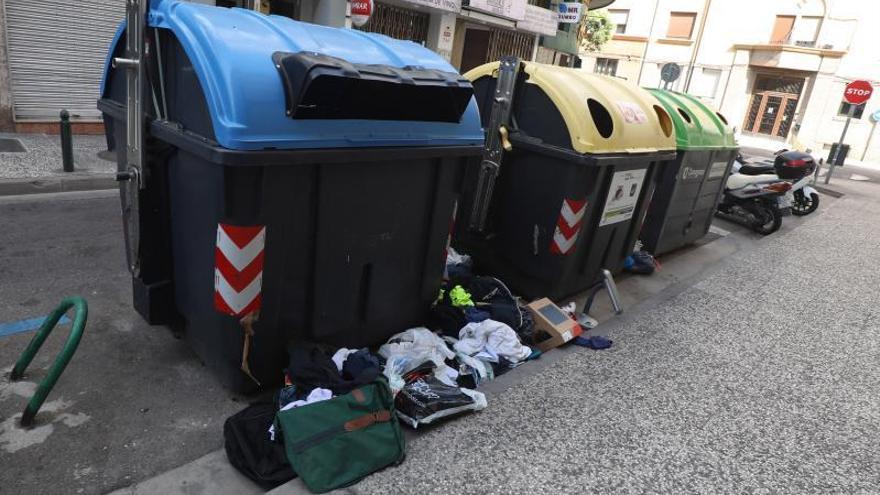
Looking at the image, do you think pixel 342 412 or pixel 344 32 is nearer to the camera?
pixel 342 412

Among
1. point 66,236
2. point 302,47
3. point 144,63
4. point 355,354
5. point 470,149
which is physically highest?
point 302,47

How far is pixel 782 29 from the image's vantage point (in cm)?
2839

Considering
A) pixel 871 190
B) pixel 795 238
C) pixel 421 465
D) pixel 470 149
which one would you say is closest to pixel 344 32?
pixel 470 149

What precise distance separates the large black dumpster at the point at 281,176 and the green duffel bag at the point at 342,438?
25.8 inches

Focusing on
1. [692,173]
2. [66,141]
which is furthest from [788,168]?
[66,141]

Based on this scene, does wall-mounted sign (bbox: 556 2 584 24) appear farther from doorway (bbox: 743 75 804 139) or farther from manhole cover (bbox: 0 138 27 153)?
doorway (bbox: 743 75 804 139)

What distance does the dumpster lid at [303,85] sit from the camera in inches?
101

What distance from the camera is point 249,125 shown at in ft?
8.39

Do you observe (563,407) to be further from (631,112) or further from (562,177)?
(631,112)

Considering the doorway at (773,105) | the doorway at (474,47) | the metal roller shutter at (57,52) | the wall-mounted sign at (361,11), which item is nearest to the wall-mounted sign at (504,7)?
the doorway at (474,47)

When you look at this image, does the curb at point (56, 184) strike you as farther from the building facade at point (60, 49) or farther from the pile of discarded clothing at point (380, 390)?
the pile of discarded clothing at point (380, 390)

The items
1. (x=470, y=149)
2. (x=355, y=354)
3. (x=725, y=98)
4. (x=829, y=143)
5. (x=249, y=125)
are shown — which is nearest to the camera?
(x=249, y=125)

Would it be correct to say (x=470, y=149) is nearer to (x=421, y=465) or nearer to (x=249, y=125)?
(x=249, y=125)

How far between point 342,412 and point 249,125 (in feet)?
4.51
